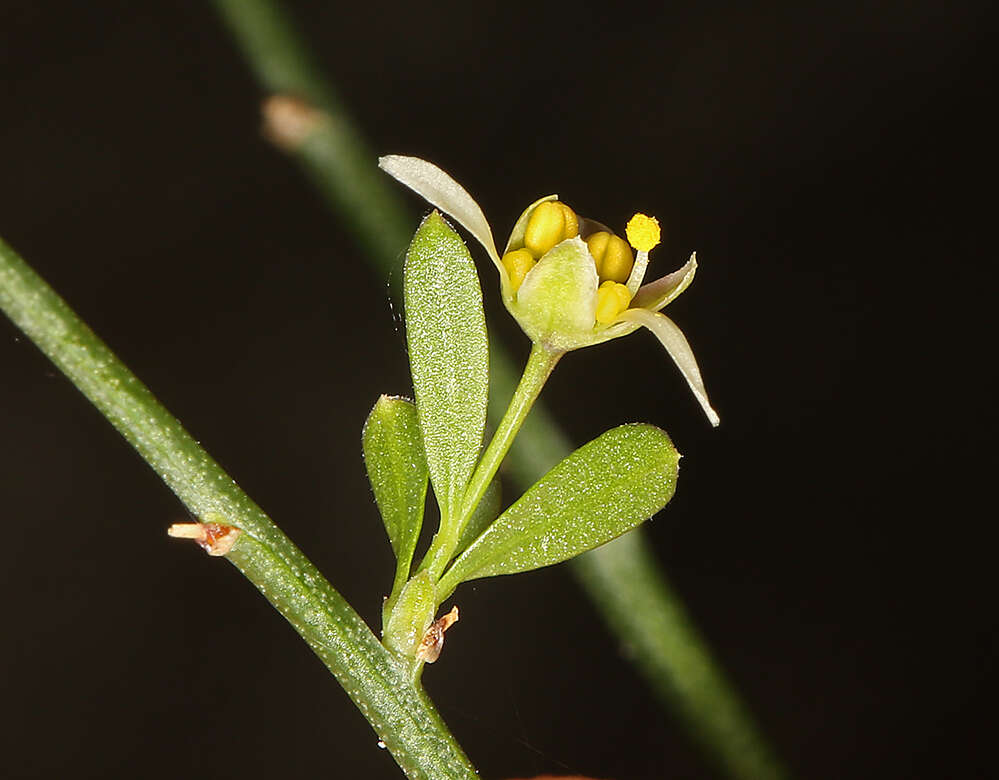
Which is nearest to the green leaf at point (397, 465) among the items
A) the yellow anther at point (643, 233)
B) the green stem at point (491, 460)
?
the green stem at point (491, 460)

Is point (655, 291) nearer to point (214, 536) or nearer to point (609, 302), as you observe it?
point (609, 302)

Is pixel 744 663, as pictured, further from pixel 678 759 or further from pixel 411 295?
pixel 411 295

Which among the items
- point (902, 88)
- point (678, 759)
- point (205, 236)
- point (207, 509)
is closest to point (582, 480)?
point (207, 509)

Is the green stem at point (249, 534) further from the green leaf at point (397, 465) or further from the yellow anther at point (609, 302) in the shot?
the yellow anther at point (609, 302)

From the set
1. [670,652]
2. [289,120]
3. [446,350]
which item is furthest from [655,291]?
[289,120]

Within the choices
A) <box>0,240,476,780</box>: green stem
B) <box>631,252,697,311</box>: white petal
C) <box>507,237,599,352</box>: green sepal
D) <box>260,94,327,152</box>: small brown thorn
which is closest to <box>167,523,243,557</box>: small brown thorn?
<box>0,240,476,780</box>: green stem

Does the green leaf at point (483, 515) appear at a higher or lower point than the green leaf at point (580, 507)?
higher
